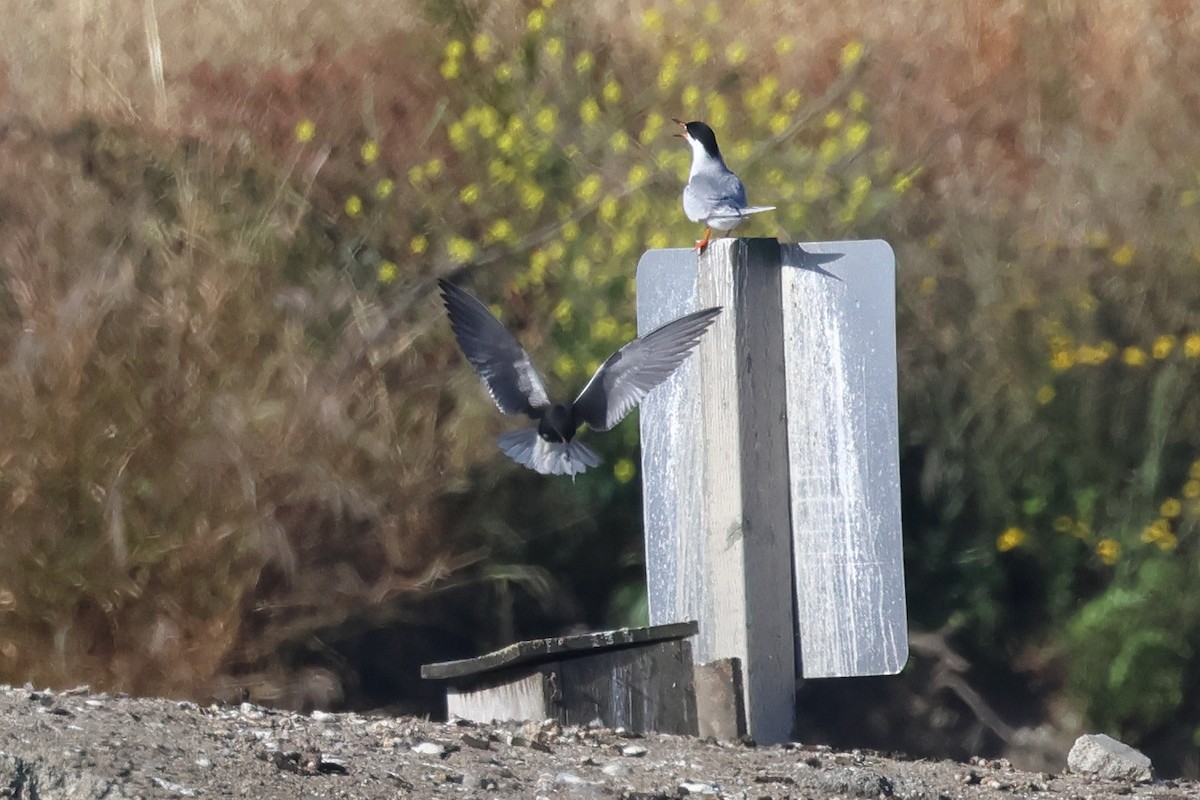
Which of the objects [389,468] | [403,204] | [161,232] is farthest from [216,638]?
[403,204]

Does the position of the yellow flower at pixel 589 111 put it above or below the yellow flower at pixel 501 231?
above

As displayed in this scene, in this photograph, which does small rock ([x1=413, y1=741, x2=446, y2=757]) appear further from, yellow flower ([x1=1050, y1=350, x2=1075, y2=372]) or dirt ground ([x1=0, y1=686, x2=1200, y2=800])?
yellow flower ([x1=1050, y1=350, x2=1075, y2=372])

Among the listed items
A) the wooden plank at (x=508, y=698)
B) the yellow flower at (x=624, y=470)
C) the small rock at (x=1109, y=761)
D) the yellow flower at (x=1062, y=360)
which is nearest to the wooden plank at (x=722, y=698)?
the wooden plank at (x=508, y=698)

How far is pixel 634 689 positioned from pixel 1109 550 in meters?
2.35

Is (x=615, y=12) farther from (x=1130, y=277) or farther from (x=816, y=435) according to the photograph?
(x=816, y=435)

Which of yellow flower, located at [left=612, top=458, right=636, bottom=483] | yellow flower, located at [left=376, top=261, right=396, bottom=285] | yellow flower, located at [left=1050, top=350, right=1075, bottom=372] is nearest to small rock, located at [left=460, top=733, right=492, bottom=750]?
yellow flower, located at [left=612, top=458, right=636, bottom=483]

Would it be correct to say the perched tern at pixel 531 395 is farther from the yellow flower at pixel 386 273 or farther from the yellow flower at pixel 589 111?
the yellow flower at pixel 589 111

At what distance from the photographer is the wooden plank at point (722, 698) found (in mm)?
3428

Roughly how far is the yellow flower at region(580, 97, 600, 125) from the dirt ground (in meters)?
2.89

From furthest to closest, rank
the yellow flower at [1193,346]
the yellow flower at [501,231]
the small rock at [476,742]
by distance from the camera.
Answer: the yellow flower at [501,231] < the yellow flower at [1193,346] < the small rock at [476,742]

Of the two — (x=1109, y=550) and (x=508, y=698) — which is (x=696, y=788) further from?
(x=1109, y=550)

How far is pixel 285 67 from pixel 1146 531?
3.43m

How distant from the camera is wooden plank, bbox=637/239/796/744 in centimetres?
344

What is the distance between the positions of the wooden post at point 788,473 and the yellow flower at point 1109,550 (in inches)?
82.8
